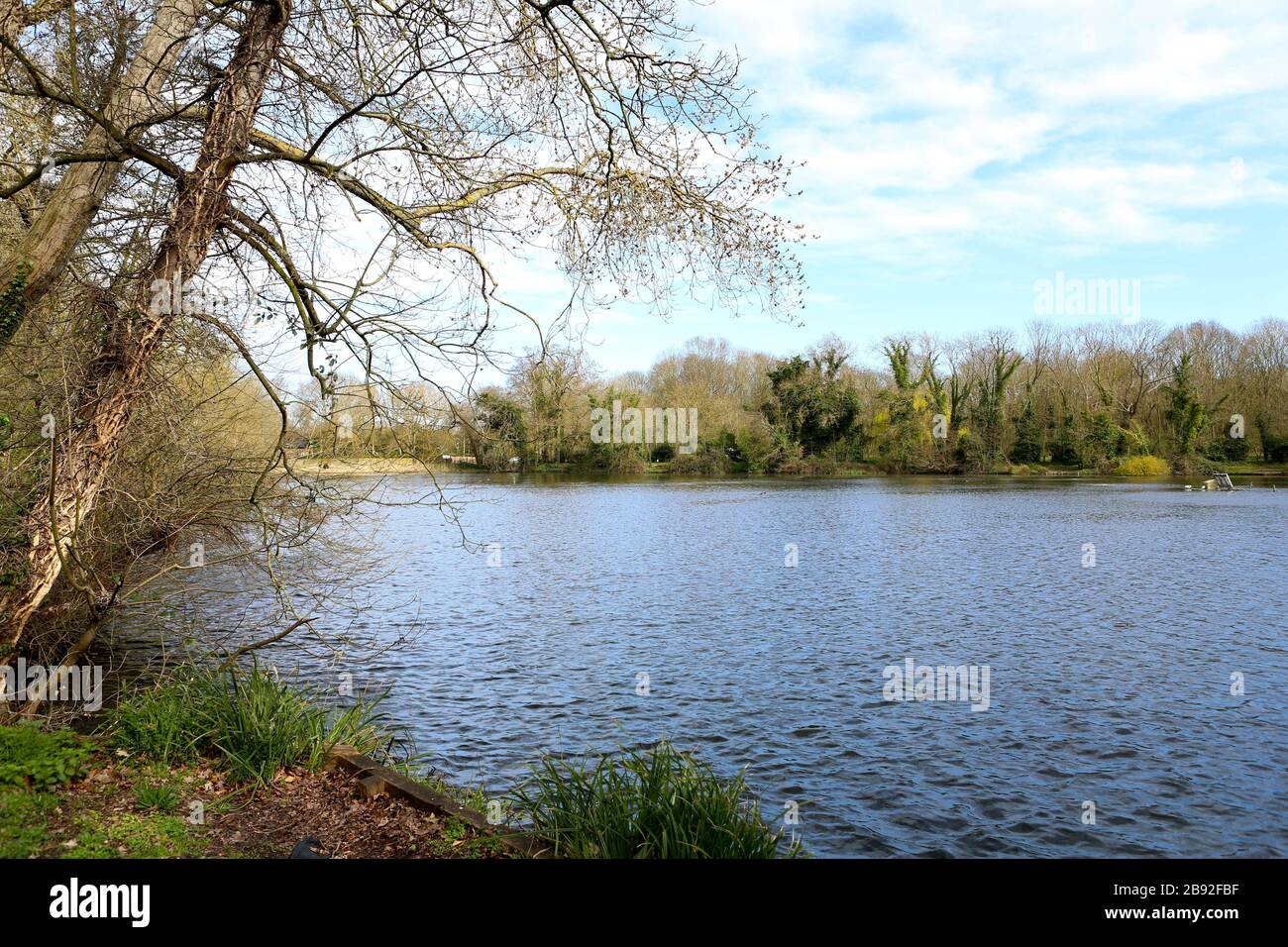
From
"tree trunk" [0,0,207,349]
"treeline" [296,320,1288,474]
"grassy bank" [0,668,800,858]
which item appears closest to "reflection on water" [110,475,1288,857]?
"grassy bank" [0,668,800,858]

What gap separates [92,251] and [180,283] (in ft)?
5.41

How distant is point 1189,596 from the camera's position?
1520 centimetres

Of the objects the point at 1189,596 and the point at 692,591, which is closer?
the point at 1189,596

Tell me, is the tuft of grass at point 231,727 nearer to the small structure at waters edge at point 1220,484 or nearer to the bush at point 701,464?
the small structure at waters edge at point 1220,484

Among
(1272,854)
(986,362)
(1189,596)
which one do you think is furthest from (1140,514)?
(986,362)

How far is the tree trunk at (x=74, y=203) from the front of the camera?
686 cm

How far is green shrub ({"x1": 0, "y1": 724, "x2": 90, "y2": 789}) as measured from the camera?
5105 mm

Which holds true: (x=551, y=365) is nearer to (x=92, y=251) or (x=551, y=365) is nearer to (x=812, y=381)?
(x=92, y=251)

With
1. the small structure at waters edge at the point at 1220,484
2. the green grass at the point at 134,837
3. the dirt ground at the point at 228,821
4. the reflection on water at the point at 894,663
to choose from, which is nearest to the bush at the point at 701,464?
the small structure at waters edge at the point at 1220,484

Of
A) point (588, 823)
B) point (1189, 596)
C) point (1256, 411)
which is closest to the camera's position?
point (588, 823)

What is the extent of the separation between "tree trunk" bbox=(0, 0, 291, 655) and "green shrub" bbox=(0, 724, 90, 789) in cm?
121

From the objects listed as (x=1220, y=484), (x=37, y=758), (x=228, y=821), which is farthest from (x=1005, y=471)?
(x=37, y=758)

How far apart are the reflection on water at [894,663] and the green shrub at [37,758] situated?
9.54 ft

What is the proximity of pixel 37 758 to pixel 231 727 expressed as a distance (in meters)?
1.24
